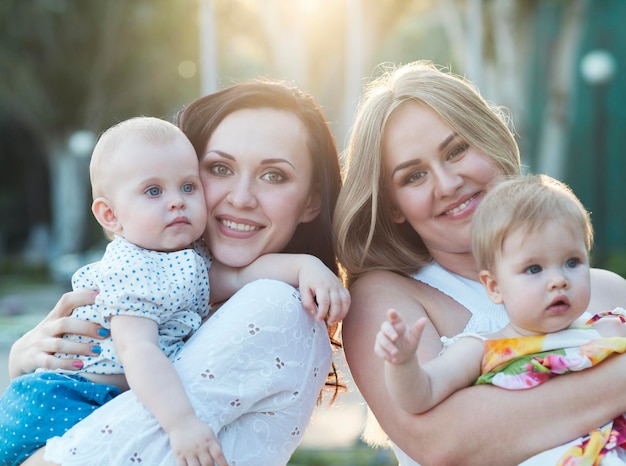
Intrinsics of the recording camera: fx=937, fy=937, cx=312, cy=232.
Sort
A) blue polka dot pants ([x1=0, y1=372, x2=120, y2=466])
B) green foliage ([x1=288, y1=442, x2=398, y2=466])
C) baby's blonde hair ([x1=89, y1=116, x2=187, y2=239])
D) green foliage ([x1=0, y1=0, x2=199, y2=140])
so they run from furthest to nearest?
green foliage ([x1=0, y1=0, x2=199, y2=140])
green foliage ([x1=288, y1=442, x2=398, y2=466])
baby's blonde hair ([x1=89, y1=116, x2=187, y2=239])
blue polka dot pants ([x1=0, y1=372, x2=120, y2=466])

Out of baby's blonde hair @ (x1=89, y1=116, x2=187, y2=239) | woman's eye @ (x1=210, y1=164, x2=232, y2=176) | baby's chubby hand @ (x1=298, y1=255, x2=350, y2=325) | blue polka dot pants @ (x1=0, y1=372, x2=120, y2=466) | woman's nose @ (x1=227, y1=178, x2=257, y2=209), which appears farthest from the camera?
woman's eye @ (x1=210, y1=164, x2=232, y2=176)

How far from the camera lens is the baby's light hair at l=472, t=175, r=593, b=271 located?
2.70m

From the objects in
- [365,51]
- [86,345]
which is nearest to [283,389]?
[86,345]

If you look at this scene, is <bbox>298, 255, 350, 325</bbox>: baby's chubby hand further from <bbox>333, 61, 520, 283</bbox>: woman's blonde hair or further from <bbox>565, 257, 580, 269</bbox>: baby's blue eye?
<bbox>565, 257, 580, 269</bbox>: baby's blue eye

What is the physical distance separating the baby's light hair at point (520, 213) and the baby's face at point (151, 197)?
93 centimetres

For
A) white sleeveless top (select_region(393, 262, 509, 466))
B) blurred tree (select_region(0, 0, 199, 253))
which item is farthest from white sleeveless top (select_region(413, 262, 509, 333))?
blurred tree (select_region(0, 0, 199, 253))

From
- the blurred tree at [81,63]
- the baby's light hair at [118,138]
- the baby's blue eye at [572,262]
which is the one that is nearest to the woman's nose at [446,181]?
the baby's blue eye at [572,262]

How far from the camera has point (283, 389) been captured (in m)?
2.83

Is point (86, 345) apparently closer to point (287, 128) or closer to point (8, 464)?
point (8, 464)

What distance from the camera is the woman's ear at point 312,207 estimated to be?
347 centimetres

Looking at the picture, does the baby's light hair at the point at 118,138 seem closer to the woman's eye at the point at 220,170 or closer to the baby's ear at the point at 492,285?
the woman's eye at the point at 220,170

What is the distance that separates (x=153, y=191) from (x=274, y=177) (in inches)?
17.9

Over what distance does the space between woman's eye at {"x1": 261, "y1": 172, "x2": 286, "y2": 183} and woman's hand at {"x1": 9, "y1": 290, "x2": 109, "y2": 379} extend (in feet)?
2.31

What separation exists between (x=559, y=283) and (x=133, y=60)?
1070 inches
